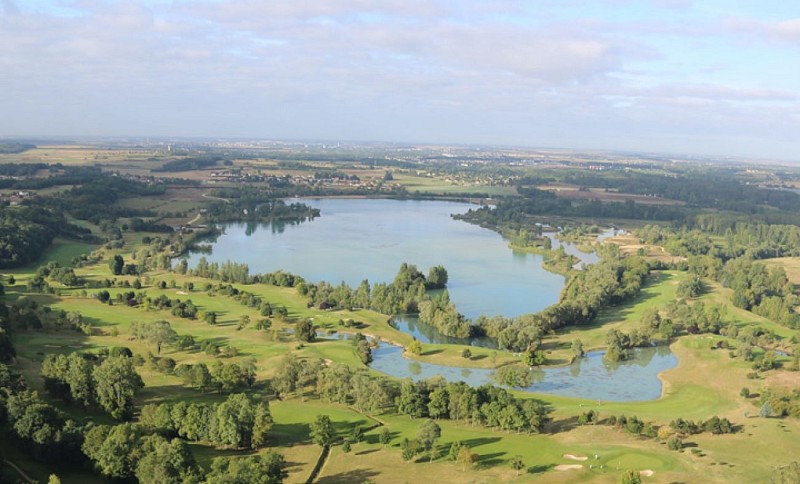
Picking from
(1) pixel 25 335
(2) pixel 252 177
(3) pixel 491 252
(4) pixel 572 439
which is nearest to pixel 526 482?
(4) pixel 572 439

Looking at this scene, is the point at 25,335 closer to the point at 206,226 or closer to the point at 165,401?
the point at 165,401

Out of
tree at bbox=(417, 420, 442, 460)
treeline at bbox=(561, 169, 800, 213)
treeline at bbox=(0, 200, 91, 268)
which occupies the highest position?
treeline at bbox=(561, 169, 800, 213)

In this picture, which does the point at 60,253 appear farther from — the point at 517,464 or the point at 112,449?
the point at 517,464

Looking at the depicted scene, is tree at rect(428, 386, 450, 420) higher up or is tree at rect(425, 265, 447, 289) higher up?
tree at rect(425, 265, 447, 289)

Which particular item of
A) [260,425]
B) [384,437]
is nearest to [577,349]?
[384,437]

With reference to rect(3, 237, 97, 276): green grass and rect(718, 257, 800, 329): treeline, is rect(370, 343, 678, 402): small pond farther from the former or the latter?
rect(3, 237, 97, 276): green grass

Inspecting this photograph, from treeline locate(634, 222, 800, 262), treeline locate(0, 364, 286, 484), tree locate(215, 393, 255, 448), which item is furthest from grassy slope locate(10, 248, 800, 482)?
treeline locate(634, 222, 800, 262)
